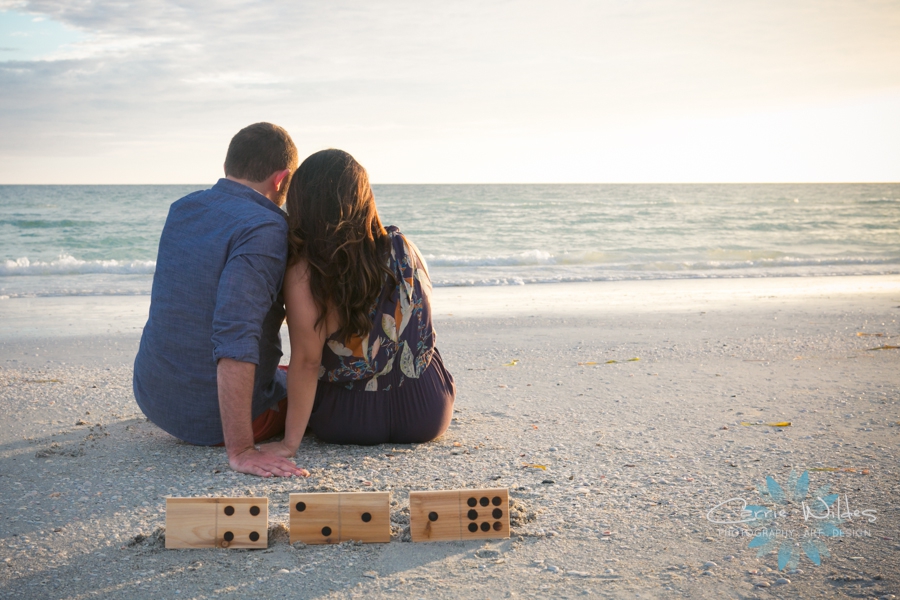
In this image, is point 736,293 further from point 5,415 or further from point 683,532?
point 5,415

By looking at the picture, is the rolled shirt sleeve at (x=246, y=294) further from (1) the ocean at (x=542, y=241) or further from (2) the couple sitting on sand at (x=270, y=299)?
(1) the ocean at (x=542, y=241)

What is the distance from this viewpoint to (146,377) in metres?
3.11

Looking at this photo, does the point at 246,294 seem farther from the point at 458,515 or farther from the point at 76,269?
the point at 76,269

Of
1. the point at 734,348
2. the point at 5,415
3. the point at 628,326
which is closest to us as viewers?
the point at 5,415

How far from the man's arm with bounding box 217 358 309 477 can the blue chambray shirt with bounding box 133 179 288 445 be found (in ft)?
0.21

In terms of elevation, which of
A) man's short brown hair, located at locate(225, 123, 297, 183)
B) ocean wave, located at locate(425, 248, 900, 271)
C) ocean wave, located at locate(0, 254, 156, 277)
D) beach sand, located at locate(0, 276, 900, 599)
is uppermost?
man's short brown hair, located at locate(225, 123, 297, 183)

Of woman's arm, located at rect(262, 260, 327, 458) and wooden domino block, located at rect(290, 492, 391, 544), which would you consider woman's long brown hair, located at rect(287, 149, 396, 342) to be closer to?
woman's arm, located at rect(262, 260, 327, 458)

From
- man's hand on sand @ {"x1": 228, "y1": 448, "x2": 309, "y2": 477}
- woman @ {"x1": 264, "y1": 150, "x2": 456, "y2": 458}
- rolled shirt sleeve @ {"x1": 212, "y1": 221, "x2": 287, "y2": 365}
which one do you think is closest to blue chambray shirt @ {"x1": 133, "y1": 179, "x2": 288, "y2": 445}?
rolled shirt sleeve @ {"x1": 212, "y1": 221, "x2": 287, "y2": 365}

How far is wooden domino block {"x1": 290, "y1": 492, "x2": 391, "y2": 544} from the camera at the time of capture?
2.35 meters

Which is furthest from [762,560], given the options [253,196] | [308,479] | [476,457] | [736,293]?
[736,293]

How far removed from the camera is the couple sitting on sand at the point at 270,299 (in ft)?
9.15

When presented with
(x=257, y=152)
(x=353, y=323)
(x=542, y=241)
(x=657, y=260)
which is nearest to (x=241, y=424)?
(x=353, y=323)

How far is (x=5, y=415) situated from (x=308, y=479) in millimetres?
2221

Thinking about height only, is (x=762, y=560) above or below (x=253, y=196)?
below
